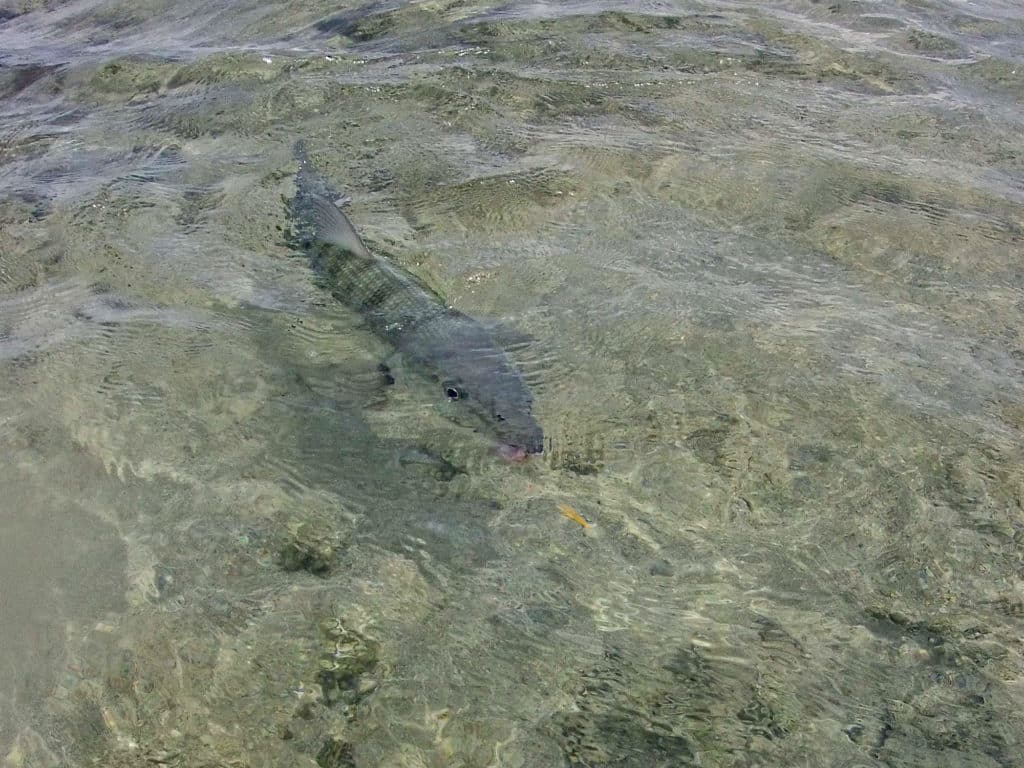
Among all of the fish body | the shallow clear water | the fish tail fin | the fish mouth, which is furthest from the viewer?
the fish tail fin

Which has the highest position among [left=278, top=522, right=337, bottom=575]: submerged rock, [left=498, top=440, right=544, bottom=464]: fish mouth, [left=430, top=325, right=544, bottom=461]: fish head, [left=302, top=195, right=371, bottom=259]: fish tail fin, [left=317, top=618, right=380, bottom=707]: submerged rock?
[left=302, top=195, right=371, bottom=259]: fish tail fin

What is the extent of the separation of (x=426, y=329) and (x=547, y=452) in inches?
51.1

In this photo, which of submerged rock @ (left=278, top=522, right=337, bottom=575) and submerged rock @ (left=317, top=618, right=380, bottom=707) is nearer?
submerged rock @ (left=317, top=618, right=380, bottom=707)

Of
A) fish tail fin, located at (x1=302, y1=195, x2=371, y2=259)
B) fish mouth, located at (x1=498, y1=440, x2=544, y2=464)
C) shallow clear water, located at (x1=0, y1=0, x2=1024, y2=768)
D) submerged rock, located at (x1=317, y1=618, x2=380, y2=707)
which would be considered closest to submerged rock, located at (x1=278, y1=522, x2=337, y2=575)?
shallow clear water, located at (x1=0, y1=0, x2=1024, y2=768)

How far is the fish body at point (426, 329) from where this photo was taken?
409cm

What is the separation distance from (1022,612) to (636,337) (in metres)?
2.55

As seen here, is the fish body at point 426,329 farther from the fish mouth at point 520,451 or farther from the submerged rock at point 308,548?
the submerged rock at point 308,548

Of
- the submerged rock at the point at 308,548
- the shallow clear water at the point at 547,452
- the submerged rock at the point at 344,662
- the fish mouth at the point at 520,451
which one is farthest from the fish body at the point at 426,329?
the submerged rock at the point at 344,662

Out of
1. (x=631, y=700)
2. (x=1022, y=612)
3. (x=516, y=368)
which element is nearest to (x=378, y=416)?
(x=516, y=368)

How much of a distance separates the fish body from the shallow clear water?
193 millimetres

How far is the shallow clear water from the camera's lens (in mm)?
2861

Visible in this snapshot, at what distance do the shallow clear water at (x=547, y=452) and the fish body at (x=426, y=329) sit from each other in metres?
0.19

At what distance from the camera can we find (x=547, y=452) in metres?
3.97

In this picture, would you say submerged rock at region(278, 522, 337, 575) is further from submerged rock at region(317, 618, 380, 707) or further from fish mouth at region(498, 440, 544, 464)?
fish mouth at region(498, 440, 544, 464)
